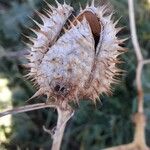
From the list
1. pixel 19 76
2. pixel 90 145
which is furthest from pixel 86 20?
pixel 90 145

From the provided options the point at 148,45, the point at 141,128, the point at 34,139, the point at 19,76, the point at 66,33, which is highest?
the point at 148,45

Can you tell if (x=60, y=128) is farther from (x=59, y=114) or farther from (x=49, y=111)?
(x=49, y=111)

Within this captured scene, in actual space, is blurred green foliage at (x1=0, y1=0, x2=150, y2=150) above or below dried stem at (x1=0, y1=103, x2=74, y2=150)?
above

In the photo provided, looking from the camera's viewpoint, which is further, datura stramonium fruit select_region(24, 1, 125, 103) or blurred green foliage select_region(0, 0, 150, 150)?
blurred green foliage select_region(0, 0, 150, 150)

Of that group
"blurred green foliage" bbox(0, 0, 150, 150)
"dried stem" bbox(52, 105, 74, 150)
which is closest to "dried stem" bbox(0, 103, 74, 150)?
"dried stem" bbox(52, 105, 74, 150)

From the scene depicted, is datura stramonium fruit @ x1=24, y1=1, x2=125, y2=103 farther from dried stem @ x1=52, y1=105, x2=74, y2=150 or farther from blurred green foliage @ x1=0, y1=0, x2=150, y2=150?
blurred green foliage @ x1=0, y1=0, x2=150, y2=150

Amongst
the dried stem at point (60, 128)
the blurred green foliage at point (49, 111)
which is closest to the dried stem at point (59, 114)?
the dried stem at point (60, 128)

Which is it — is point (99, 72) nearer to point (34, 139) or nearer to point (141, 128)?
point (141, 128)
